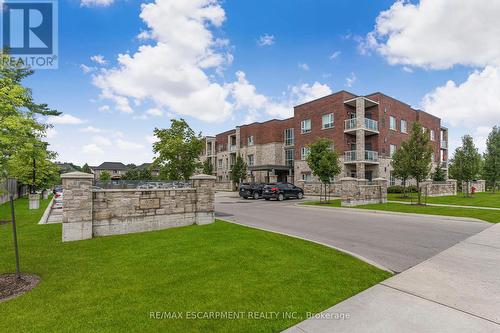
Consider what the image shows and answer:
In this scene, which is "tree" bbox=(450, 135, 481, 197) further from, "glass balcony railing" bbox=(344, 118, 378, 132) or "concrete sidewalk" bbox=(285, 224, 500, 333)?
"concrete sidewalk" bbox=(285, 224, 500, 333)

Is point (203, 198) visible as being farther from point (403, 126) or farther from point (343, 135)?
point (403, 126)

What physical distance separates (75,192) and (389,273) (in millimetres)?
9458

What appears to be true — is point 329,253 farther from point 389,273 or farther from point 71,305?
point 71,305

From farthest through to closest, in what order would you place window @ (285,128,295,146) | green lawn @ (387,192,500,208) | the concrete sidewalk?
1. window @ (285,128,295,146)
2. green lawn @ (387,192,500,208)
3. the concrete sidewalk

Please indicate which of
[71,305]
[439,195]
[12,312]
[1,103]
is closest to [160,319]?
[71,305]

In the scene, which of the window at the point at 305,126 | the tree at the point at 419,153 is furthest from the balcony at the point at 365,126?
the tree at the point at 419,153

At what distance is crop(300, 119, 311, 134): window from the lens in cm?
3610

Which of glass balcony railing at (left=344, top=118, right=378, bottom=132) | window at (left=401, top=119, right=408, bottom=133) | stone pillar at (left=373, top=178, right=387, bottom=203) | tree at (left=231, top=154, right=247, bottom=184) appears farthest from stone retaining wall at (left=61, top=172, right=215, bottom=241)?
window at (left=401, top=119, right=408, bottom=133)

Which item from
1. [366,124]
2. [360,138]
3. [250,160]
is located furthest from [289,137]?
[360,138]

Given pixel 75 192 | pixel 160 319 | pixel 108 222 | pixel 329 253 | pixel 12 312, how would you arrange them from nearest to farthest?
pixel 160 319 < pixel 12 312 < pixel 329 253 < pixel 75 192 < pixel 108 222

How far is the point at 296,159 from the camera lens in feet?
124

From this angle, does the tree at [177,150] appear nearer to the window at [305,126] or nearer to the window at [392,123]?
the window at [305,126]

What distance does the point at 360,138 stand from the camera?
29484mm

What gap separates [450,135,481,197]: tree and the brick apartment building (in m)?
6.14
